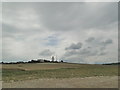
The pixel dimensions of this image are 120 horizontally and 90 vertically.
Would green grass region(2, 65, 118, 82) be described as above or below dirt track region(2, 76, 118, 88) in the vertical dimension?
below

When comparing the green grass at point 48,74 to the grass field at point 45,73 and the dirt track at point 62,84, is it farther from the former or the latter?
the dirt track at point 62,84

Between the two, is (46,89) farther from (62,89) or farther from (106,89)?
(106,89)

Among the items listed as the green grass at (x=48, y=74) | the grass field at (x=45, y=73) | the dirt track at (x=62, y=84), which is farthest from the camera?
the grass field at (x=45, y=73)

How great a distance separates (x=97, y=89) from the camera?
22859 millimetres

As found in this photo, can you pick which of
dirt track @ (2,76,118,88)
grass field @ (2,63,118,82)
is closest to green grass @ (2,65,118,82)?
grass field @ (2,63,118,82)

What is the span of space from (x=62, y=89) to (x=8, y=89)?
18.2ft

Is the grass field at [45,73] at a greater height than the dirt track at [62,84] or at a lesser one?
lesser

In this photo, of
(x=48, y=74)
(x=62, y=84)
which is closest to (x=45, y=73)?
(x=48, y=74)

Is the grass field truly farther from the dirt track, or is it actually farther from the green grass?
the dirt track

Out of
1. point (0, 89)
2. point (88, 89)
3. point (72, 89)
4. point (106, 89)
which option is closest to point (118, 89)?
point (106, 89)

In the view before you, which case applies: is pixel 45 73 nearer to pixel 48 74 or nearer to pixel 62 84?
pixel 48 74

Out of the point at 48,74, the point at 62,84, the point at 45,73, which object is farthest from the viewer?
the point at 45,73

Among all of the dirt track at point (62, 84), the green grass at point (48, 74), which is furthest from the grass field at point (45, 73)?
the dirt track at point (62, 84)

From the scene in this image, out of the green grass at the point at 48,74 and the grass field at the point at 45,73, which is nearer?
the green grass at the point at 48,74
